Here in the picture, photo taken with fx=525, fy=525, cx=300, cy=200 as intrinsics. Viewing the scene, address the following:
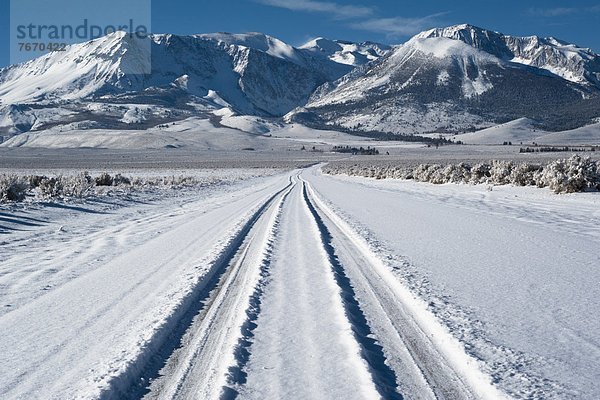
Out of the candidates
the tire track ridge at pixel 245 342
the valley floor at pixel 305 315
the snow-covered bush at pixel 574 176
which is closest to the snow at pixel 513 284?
the valley floor at pixel 305 315

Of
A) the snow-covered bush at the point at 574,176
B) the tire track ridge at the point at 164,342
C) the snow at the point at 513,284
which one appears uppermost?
the snow-covered bush at the point at 574,176

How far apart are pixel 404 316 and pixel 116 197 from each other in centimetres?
1911

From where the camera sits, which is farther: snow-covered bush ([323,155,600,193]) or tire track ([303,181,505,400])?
snow-covered bush ([323,155,600,193])

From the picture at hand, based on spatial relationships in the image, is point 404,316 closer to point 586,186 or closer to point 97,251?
point 97,251

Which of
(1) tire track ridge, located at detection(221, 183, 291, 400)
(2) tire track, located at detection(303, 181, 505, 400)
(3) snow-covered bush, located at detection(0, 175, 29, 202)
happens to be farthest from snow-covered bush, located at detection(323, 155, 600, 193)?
(3) snow-covered bush, located at detection(0, 175, 29, 202)

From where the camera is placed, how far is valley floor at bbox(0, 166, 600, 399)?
401cm

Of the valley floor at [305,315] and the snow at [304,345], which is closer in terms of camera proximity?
the snow at [304,345]

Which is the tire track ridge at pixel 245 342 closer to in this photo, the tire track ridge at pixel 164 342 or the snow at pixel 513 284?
the tire track ridge at pixel 164 342

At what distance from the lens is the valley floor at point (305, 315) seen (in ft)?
13.1

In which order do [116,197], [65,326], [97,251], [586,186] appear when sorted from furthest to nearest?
[116,197] → [586,186] → [97,251] → [65,326]

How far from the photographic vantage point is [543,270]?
24.1ft

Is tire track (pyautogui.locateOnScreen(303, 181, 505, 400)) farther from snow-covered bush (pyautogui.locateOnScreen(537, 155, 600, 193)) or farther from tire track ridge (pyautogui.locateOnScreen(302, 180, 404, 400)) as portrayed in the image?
snow-covered bush (pyautogui.locateOnScreen(537, 155, 600, 193))

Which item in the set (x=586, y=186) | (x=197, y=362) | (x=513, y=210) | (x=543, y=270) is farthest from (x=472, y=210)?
(x=197, y=362)

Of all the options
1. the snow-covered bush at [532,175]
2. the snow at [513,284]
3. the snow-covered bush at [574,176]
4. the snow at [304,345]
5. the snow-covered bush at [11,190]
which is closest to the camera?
the snow at [304,345]
